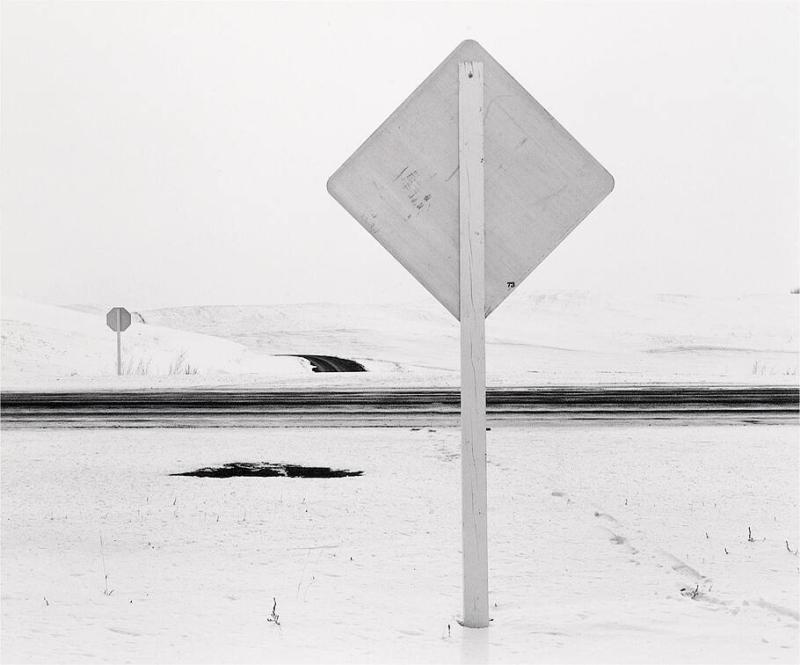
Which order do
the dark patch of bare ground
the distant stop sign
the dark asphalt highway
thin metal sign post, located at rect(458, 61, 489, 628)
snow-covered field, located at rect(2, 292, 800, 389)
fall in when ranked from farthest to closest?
the distant stop sign, snow-covered field, located at rect(2, 292, 800, 389), the dark asphalt highway, the dark patch of bare ground, thin metal sign post, located at rect(458, 61, 489, 628)

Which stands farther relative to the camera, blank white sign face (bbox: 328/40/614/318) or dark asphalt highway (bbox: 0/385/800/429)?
dark asphalt highway (bbox: 0/385/800/429)

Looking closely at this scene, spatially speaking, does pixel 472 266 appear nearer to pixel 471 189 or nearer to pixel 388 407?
pixel 471 189

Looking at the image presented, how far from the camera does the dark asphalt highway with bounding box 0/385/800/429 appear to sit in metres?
11.3

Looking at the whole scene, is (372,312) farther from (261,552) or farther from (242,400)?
(261,552)

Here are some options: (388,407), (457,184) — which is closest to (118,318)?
(388,407)

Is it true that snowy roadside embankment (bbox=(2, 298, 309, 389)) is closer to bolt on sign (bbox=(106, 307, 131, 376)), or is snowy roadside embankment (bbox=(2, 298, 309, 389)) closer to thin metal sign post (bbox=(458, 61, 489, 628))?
bolt on sign (bbox=(106, 307, 131, 376))

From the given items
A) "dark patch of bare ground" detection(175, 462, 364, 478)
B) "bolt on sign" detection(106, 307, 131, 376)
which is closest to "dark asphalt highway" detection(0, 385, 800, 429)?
"dark patch of bare ground" detection(175, 462, 364, 478)

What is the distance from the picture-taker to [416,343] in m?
56.2

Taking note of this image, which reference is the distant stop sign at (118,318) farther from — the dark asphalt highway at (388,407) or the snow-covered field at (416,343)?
the dark asphalt highway at (388,407)

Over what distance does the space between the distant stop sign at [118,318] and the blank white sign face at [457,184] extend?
68.9ft

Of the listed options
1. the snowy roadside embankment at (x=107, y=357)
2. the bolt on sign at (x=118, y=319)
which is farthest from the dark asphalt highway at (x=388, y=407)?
the bolt on sign at (x=118, y=319)

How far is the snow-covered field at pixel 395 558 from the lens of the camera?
338cm

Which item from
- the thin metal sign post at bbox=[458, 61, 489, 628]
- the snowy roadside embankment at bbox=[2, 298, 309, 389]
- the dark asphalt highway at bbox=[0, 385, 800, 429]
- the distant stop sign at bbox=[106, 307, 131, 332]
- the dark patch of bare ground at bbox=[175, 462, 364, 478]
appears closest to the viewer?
the thin metal sign post at bbox=[458, 61, 489, 628]

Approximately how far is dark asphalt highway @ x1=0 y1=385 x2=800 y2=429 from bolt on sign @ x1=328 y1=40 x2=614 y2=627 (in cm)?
747
